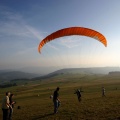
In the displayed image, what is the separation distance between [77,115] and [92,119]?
211cm

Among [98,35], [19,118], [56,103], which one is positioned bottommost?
[19,118]

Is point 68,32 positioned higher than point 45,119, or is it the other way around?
point 68,32

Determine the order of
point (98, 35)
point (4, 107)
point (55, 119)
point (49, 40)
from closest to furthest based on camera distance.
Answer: point (4, 107) → point (55, 119) → point (98, 35) → point (49, 40)

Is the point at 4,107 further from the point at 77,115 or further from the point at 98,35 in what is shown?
the point at 98,35

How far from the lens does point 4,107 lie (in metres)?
16.8

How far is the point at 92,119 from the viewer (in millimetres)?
17031

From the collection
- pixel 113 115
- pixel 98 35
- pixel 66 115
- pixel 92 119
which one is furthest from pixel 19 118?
pixel 98 35

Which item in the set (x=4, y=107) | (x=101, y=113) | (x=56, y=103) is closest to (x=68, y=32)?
(x=56, y=103)

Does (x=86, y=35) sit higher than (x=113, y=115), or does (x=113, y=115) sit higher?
(x=86, y=35)

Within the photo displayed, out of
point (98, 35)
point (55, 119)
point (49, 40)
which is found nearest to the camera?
point (55, 119)

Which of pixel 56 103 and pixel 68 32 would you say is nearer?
pixel 56 103

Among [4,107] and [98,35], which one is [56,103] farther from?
[98,35]

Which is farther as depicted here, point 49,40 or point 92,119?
point 49,40

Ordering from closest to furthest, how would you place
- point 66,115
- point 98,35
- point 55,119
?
point 55,119 → point 66,115 → point 98,35
